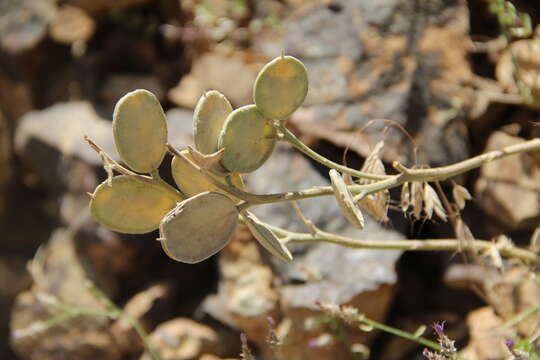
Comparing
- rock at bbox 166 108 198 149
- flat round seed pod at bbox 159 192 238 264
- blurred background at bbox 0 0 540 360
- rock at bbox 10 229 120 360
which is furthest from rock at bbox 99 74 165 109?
flat round seed pod at bbox 159 192 238 264

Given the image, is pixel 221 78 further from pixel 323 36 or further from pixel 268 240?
pixel 268 240

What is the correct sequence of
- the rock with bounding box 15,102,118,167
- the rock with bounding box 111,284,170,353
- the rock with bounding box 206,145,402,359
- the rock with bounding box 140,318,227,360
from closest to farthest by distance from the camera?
the rock with bounding box 206,145,402,359
the rock with bounding box 140,318,227,360
the rock with bounding box 111,284,170,353
the rock with bounding box 15,102,118,167

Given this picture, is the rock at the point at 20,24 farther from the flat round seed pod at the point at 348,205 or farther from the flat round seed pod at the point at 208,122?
the flat round seed pod at the point at 348,205

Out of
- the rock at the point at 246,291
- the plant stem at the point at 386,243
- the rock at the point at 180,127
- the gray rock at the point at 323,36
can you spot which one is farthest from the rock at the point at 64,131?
the plant stem at the point at 386,243

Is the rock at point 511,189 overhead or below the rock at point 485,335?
overhead

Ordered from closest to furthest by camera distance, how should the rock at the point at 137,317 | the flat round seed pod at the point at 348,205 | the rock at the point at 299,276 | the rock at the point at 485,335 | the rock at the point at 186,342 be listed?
the flat round seed pod at the point at 348,205 < the rock at the point at 485,335 < the rock at the point at 299,276 < the rock at the point at 186,342 < the rock at the point at 137,317

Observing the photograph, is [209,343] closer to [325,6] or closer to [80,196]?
[80,196]

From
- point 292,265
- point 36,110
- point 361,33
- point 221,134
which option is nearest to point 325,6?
point 361,33

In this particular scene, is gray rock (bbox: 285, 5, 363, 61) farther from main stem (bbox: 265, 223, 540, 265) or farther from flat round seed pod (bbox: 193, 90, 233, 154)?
flat round seed pod (bbox: 193, 90, 233, 154)
